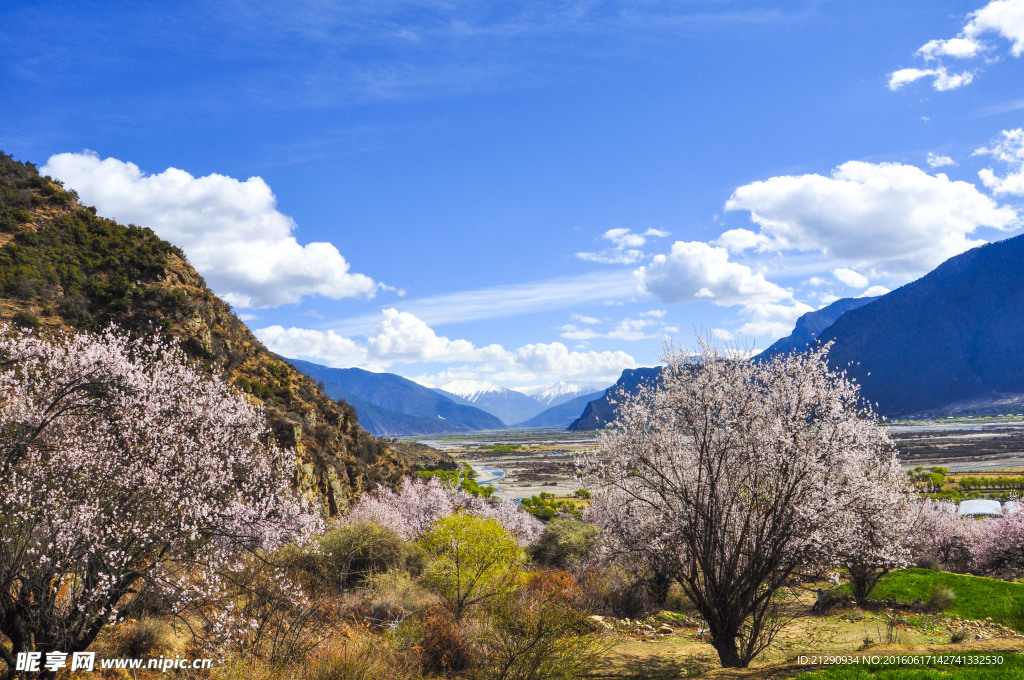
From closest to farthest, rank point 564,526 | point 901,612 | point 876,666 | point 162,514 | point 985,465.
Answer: point 876,666 → point 162,514 → point 901,612 → point 564,526 → point 985,465

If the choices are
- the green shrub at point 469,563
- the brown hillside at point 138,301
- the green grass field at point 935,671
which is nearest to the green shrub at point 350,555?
the green shrub at point 469,563

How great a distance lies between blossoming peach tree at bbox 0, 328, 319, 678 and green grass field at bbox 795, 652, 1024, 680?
12.4m

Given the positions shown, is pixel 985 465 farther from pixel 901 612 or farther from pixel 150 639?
pixel 150 639

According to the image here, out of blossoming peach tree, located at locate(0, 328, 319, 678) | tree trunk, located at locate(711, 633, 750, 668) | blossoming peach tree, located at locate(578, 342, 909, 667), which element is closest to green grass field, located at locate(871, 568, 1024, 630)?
blossoming peach tree, located at locate(578, 342, 909, 667)

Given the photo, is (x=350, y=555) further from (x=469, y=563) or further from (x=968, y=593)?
(x=968, y=593)

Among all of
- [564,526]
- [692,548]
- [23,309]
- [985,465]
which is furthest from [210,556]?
[985,465]

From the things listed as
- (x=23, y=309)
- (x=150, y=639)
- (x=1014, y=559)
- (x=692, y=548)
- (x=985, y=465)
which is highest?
(x=23, y=309)

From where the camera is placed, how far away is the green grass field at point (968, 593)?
1572 cm

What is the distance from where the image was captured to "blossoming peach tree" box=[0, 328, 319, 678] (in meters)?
9.54

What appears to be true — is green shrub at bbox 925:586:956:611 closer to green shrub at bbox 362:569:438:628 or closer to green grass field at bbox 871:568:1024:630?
green grass field at bbox 871:568:1024:630

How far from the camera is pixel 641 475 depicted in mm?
13305

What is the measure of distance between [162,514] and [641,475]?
1149 centimetres

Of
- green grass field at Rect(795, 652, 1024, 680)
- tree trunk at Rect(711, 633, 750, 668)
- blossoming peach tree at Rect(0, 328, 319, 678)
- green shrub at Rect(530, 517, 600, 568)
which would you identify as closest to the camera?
green grass field at Rect(795, 652, 1024, 680)

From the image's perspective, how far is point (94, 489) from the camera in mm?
10367
